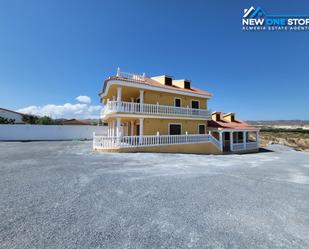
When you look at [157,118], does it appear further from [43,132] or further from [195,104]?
[43,132]

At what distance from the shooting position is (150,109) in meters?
13.5

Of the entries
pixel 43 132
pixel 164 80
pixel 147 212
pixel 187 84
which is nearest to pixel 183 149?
pixel 164 80

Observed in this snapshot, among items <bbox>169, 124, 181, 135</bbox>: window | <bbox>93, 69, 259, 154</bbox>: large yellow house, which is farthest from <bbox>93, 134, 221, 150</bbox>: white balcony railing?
<bbox>169, 124, 181, 135</bbox>: window

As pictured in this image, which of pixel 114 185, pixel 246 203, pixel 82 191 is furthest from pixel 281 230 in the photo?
pixel 82 191

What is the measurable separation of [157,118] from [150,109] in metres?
1.21

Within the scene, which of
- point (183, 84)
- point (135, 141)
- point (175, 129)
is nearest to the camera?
point (135, 141)

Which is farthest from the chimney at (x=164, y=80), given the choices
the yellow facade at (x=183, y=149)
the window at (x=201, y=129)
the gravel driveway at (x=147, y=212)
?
the gravel driveway at (x=147, y=212)

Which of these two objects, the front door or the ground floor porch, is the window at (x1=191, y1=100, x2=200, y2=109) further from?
the front door

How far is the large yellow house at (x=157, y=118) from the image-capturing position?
11.9m

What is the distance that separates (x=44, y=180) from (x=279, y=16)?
17007 millimetres

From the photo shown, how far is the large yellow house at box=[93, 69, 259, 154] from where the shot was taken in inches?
469

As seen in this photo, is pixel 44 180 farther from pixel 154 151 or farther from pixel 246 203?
pixel 154 151

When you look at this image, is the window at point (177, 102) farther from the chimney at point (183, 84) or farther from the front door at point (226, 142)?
the front door at point (226, 142)

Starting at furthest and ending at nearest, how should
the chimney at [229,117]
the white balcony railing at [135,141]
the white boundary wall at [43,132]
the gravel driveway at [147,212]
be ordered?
1. the chimney at [229,117]
2. the white boundary wall at [43,132]
3. the white balcony railing at [135,141]
4. the gravel driveway at [147,212]
